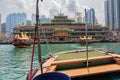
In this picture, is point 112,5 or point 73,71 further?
point 112,5

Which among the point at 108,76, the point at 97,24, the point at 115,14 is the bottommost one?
the point at 108,76

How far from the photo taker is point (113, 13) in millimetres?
167375

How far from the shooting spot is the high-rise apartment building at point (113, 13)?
159 metres

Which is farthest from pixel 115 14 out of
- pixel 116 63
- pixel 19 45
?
pixel 116 63

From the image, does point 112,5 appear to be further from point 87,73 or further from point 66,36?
point 87,73

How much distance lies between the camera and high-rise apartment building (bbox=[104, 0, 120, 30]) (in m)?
159

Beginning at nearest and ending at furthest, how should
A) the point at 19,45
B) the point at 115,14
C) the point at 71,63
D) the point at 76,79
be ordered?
the point at 76,79 → the point at 71,63 → the point at 19,45 → the point at 115,14

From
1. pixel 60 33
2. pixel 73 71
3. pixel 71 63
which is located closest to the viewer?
pixel 73 71

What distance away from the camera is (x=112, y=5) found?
16550cm

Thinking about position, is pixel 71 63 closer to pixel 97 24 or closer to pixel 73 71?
pixel 73 71

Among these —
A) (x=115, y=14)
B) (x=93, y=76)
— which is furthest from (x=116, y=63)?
(x=115, y=14)

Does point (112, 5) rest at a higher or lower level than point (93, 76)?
higher

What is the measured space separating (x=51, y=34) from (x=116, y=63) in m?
94.6

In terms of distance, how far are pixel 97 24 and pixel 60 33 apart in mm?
19954
